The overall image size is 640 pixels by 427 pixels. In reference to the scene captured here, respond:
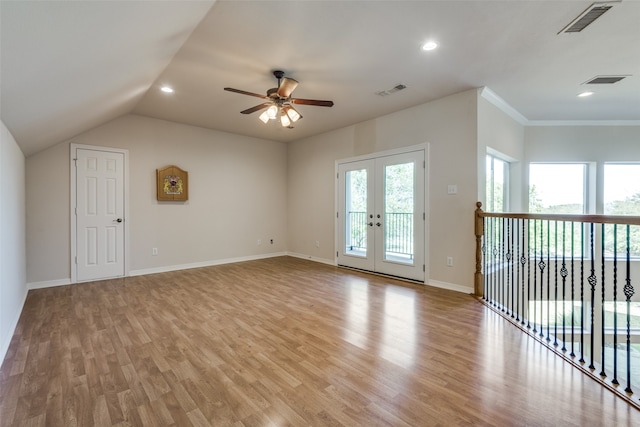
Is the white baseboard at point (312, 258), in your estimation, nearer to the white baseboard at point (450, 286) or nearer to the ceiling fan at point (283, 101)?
the white baseboard at point (450, 286)

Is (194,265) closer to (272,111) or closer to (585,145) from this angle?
(272,111)

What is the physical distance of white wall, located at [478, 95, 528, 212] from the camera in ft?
12.6

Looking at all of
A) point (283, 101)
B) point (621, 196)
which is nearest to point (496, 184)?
point (621, 196)

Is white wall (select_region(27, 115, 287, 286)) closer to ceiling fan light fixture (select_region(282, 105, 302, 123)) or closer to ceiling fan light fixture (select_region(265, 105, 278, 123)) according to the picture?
ceiling fan light fixture (select_region(265, 105, 278, 123))

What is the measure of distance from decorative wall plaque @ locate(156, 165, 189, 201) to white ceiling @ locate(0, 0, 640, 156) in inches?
47.8

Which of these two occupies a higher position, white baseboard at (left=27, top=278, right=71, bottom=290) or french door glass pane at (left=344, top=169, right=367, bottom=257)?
french door glass pane at (left=344, top=169, right=367, bottom=257)

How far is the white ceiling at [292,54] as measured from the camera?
5.89 feet

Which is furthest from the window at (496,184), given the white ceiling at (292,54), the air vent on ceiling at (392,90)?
the air vent on ceiling at (392,90)

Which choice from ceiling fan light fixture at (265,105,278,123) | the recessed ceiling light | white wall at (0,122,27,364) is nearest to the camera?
white wall at (0,122,27,364)

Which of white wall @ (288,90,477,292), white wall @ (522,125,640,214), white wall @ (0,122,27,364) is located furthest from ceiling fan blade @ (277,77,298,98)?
white wall @ (522,125,640,214)

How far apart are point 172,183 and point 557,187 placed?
7.26m

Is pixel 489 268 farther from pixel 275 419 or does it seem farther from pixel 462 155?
pixel 275 419

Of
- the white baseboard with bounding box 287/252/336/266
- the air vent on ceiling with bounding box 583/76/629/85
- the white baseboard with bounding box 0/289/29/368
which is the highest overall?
Answer: the air vent on ceiling with bounding box 583/76/629/85

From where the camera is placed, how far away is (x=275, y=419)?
1.57 metres
